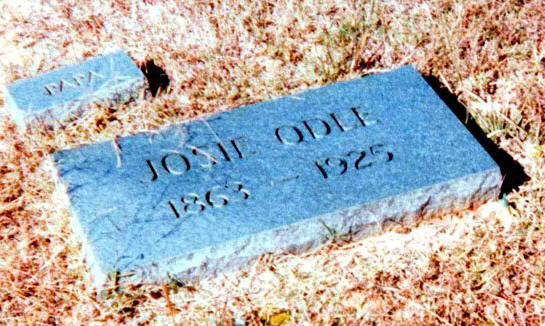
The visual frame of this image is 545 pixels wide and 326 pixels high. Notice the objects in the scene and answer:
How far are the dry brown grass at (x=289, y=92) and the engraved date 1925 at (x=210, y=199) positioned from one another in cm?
24

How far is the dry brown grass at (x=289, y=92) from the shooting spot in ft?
7.38

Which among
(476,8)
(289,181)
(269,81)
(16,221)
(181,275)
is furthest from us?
(476,8)

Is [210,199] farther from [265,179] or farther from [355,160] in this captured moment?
[355,160]

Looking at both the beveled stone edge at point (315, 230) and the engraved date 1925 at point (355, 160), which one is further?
the engraved date 1925 at point (355, 160)

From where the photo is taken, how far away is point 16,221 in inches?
102

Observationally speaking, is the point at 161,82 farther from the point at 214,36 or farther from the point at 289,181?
the point at 289,181

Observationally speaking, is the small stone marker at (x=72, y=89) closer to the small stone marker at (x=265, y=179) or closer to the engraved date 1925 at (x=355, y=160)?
the small stone marker at (x=265, y=179)

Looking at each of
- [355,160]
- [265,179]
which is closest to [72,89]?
[265,179]

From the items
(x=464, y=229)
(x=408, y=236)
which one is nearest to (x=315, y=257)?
(x=408, y=236)

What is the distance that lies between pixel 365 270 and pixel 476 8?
169 cm

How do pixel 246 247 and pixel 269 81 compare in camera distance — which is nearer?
pixel 246 247

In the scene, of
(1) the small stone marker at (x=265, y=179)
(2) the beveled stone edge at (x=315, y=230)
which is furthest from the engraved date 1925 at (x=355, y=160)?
(2) the beveled stone edge at (x=315, y=230)

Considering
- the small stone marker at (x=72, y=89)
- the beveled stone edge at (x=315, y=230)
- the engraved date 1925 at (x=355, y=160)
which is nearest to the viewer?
the beveled stone edge at (x=315, y=230)

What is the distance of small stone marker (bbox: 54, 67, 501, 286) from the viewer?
226 cm
